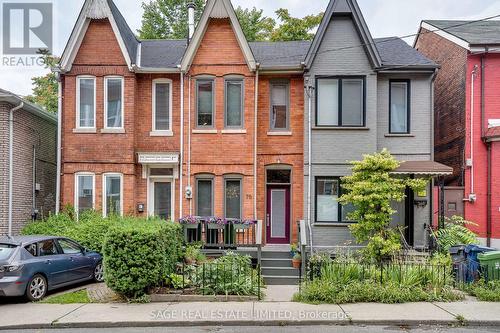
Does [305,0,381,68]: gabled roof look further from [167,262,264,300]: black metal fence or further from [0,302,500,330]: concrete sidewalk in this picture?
[0,302,500,330]: concrete sidewalk

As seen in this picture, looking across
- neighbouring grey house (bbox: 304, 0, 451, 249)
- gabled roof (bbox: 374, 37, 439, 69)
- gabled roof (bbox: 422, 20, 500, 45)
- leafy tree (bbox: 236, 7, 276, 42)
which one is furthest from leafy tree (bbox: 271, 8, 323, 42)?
neighbouring grey house (bbox: 304, 0, 451, 249)

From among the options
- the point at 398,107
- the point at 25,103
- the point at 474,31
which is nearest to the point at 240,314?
the point at 398,107

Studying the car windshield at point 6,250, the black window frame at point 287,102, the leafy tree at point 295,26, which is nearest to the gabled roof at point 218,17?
the black window frame at point 287,102

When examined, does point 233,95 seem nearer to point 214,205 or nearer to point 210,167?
point 210,167

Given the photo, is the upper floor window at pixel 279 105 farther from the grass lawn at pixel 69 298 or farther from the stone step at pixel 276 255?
the grass lawn at pixel 69 298

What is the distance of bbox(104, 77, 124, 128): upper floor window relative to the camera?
1503cm

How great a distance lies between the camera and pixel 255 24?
3312cm

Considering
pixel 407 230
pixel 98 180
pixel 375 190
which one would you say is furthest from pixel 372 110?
pixel 98 180

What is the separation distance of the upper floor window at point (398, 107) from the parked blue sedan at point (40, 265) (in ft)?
35.8

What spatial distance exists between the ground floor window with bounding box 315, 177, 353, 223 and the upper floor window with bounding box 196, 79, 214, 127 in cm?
449

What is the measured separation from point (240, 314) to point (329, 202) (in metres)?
6.78

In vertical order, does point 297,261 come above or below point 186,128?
below

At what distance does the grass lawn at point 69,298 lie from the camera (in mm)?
9891

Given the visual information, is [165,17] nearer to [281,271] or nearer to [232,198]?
[232,198]
